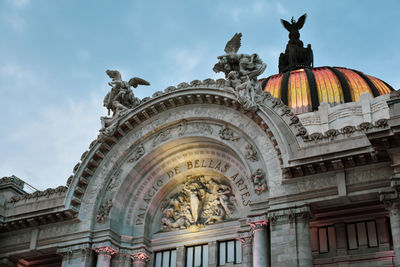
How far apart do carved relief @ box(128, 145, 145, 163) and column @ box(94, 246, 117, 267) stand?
4.66 m

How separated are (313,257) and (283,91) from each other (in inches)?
711

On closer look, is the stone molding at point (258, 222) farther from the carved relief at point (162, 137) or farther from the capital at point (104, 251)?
the capital at point (104, 251)

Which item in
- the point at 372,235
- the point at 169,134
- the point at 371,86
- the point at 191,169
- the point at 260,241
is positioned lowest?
the point at 260,241

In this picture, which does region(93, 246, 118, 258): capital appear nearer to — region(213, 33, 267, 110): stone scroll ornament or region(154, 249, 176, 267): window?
region(154, 249, 176, 267): window

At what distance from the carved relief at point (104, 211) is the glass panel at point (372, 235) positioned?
12.2m

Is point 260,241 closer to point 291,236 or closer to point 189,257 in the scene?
point 291,236

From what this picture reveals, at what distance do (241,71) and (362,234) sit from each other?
9361 millimetres

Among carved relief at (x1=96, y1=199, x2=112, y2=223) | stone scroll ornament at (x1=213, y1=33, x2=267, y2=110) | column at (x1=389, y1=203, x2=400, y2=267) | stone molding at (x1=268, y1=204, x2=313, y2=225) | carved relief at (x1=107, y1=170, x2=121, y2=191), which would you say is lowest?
column at (x1=389, y1=203, x2=400, y2=267)

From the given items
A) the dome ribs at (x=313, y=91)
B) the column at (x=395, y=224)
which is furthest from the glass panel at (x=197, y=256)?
the dome ribs at (x=313, y=91)

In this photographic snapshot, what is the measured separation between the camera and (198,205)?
27.7 meters

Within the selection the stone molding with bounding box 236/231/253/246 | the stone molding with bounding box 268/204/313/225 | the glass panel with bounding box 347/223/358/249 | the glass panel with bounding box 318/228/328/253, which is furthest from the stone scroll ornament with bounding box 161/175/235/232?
the glass panel with bounding box 347/223/358/249

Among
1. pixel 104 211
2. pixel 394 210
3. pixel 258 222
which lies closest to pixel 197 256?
pixel 258 222

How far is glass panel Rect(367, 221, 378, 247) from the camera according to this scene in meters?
22.8

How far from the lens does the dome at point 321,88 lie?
38.5 m
